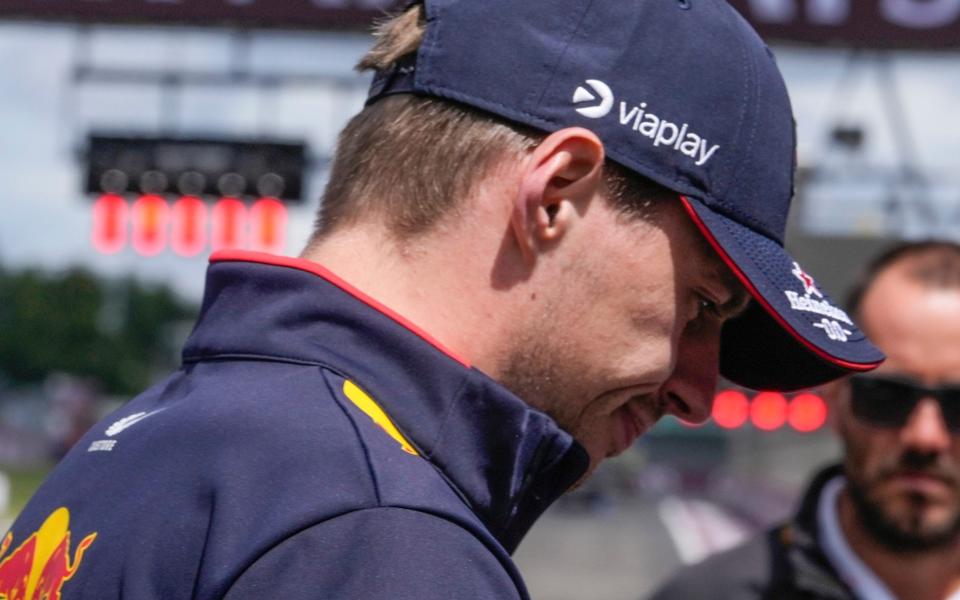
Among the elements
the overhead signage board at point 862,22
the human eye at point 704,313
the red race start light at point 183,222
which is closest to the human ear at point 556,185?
the human eye at point 704,313

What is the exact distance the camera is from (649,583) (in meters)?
20.5

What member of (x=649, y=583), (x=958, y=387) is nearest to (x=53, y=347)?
(x=649, y=583)

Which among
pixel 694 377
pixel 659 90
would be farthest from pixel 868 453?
pixel 659 90

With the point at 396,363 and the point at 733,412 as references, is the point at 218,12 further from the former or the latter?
the point at 733,412

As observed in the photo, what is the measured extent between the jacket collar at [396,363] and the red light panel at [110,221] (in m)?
12.7

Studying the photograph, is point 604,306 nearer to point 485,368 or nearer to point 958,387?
point 485,368

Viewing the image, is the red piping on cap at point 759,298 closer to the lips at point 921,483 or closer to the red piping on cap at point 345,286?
the red piping on cap at point 345,286

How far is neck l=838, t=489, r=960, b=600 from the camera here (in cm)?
321

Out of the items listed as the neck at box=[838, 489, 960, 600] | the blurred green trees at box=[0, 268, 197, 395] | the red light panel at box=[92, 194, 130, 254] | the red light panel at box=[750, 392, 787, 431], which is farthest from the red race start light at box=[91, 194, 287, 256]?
the blurred green trees at box=[0, 268, 197, 395]

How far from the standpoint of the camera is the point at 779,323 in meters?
1.58

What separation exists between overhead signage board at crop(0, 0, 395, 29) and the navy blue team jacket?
300 inches

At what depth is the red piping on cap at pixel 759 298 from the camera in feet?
4.95

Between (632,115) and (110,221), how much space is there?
512 inches

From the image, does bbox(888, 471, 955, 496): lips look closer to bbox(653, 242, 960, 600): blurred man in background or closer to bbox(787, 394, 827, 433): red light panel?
bbox(653, 242, 960, 600): blurred man in background
